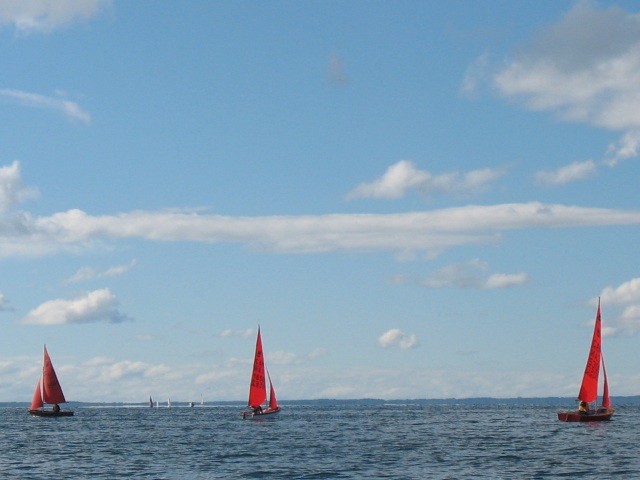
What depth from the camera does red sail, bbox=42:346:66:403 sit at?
159500mm

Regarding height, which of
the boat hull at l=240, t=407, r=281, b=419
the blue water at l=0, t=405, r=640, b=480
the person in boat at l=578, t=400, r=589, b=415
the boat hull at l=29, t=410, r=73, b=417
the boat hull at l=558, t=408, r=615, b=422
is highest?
the boat hull at l=29, t=410, r=73, b=417

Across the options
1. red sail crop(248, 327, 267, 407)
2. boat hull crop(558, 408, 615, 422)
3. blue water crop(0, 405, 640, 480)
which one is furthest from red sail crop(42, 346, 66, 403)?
boat hull crop(558, 408, 615, 422)

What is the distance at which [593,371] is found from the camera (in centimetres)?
11175

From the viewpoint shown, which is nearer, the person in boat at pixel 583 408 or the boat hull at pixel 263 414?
the person in boat at pixel 583 408

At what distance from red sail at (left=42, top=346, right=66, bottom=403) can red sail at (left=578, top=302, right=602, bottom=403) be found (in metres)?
91.1

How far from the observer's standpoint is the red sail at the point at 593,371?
111062 millimetres

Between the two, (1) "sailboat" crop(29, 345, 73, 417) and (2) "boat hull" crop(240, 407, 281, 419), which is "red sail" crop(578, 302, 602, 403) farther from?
(1) "sailboat" crop(29, 345, 73, 417)

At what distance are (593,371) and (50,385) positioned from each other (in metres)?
94.1

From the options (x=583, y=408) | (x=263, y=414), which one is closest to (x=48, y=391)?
(x=263, y=414)

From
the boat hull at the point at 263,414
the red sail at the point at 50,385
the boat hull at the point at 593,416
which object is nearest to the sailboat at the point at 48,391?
the red sail at the point at 50,385

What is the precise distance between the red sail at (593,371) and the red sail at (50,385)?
91.1 m

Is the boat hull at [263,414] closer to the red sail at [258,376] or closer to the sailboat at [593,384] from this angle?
the red sail at [258,376]

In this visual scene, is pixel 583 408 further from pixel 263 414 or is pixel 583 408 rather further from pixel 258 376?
pixel 263 414

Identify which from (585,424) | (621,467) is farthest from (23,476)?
(585,424)
